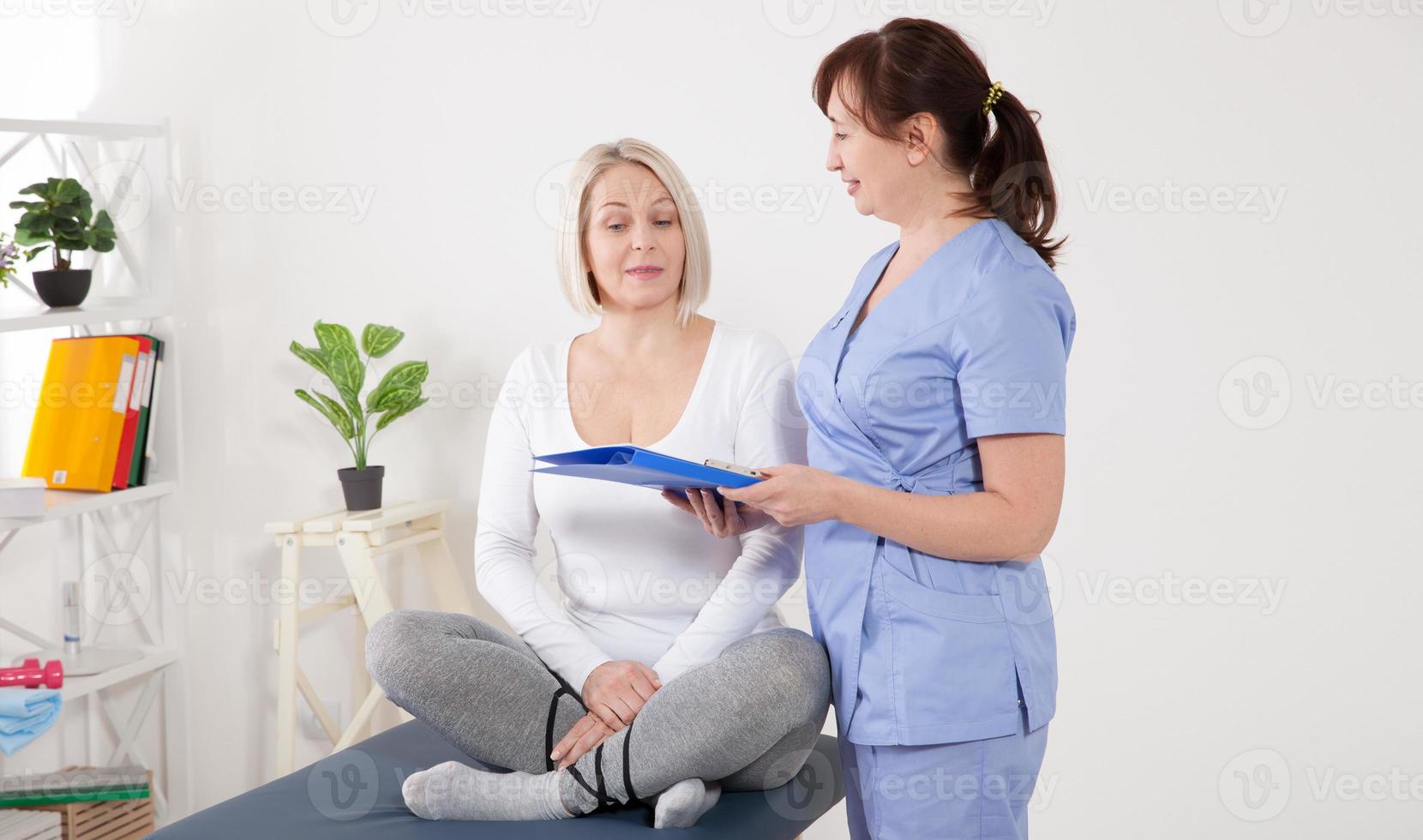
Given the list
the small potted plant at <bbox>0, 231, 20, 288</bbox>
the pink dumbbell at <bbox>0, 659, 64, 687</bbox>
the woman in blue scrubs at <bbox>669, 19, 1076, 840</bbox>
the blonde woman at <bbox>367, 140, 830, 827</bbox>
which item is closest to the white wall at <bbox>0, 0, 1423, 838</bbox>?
the small potted plant at <bbox>0, 231, 20, 288</bbox>

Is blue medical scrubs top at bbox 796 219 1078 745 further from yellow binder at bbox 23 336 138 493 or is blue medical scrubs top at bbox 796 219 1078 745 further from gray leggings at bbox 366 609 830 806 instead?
yellow binder at bbox 23 336 138 493

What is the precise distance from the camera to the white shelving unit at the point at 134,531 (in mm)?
2686

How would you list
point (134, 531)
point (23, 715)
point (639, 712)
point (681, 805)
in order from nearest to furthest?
1. point (681, 805)
2. point (639, 712)
3. point (23, 715)
4. point (134, 531)

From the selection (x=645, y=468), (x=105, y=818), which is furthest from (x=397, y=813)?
(x=105, y=818)

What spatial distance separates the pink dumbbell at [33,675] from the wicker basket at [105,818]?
1.43 ft

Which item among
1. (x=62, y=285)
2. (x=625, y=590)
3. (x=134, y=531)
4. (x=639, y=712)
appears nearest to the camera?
(x=639, y=712)

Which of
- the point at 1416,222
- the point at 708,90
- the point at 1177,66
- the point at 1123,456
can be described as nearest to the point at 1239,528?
the point at 1123,456

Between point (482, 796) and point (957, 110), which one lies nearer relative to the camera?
point (957, 110)

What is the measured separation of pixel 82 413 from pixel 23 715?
80 centimetres

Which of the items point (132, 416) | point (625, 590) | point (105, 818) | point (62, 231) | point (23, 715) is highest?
point (62, 231)

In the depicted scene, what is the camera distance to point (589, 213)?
194cm

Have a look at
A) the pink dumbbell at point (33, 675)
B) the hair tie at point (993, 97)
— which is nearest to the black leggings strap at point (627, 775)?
the hair tie at point (993, 97)

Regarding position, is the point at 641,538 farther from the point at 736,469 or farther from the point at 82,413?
the point at 82,413

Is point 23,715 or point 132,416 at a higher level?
point 132,416
